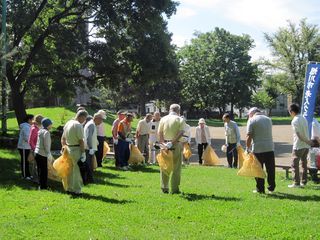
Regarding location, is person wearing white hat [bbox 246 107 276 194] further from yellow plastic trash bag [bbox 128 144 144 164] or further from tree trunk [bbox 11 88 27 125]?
tree trunk [bbox 11 88 27 125]

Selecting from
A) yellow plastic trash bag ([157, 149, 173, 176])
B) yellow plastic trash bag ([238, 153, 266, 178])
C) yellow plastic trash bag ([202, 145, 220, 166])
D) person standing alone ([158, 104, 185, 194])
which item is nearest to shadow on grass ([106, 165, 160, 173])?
yellow plastic trash bag ([202, 145, 220, 166])

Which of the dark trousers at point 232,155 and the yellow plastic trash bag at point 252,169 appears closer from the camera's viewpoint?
the yellow plastic trash bag at point 252,169

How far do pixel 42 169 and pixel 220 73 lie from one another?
66603 millimetres

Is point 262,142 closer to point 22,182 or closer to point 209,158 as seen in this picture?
point 22,182

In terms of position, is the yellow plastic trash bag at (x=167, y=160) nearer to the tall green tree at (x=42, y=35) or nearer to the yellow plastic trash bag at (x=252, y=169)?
the yellow plastic trash bag at (x=252, y=169)

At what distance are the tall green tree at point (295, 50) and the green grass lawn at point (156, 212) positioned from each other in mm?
57630

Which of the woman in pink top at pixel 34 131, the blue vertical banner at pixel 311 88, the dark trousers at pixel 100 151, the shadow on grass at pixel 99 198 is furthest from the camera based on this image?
the dark trousers at pixel 100 151

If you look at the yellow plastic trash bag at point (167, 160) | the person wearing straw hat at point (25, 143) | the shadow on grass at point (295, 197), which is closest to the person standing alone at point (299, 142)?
the shadow on grass at point (295, 197)

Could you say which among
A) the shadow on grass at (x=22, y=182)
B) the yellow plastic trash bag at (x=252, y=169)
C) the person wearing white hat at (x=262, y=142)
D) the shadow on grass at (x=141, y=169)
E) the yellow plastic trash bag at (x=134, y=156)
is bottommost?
the shadow on grass at (x=141, y=169)

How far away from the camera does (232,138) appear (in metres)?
15.5

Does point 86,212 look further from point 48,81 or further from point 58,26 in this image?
point 48,81

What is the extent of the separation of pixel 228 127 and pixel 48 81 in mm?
14610

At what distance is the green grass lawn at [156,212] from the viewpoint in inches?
271

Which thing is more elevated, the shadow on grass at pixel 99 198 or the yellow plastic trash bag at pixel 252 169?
the yellow plastic trash bag at pixel 252 169
